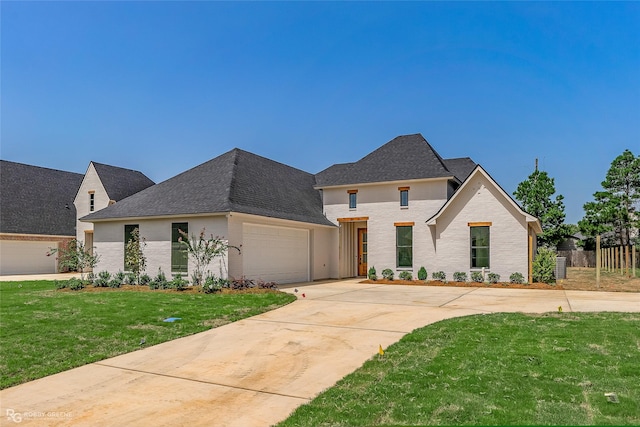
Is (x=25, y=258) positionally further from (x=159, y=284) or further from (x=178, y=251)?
(x=159, y=284)

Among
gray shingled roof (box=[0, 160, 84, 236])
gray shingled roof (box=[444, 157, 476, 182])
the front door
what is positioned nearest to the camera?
the front door

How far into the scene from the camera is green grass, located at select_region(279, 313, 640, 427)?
13.3 ft

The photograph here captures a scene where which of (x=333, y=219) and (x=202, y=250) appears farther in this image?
(x=333, y=219)

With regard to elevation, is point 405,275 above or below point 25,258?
below

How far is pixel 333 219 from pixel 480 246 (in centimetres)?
813

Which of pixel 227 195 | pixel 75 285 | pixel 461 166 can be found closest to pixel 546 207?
pixel 461 166

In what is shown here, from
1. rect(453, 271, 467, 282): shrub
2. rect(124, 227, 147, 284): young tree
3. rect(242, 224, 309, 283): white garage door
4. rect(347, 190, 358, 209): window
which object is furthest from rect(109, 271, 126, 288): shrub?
rect(453, 271, 467, 282): shrub

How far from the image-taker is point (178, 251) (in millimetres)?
17953

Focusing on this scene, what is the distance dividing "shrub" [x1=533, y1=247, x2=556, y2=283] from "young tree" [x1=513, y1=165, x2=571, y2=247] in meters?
18.3

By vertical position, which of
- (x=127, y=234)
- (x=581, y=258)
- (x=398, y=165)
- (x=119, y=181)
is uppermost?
(x=119, y=181)

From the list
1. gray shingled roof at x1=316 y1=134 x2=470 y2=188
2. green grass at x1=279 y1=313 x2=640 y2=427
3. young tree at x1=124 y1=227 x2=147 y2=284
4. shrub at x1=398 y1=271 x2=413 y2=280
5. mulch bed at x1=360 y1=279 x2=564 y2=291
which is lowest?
mulch bed at x1=360 y1=279 x2=564 y2=291

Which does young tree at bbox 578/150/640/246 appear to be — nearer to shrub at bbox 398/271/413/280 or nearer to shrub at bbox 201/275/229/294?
shrub at bbox 398/271/413/280

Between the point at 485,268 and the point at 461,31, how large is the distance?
1075 cm

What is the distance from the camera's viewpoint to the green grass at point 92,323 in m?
6.53
